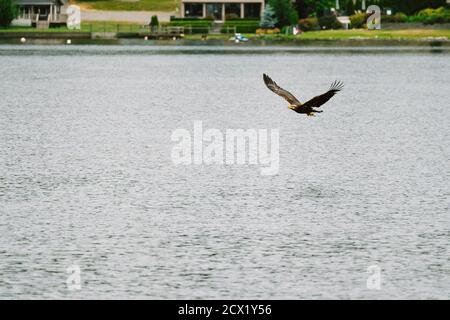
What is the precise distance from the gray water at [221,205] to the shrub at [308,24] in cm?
10241

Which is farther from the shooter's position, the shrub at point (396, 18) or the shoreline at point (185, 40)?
the shrub at point (396, 18)

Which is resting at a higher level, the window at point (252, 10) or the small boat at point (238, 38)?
the window at point (252, 10)

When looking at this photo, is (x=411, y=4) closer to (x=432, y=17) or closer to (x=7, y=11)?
(x=432, y=17)

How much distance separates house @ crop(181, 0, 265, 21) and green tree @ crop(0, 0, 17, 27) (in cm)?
2111

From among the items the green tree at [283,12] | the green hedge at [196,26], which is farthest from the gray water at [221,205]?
the green hedge at [196,26]

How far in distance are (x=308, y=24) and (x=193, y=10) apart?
1588 cm

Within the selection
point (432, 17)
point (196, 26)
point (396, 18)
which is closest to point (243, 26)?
point (196, 26)

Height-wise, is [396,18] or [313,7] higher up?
[313,7]

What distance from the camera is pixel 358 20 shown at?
514ft

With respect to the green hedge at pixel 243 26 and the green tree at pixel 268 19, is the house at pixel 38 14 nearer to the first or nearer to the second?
the green hedge at pixel 243 26

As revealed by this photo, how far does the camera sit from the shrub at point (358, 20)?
156175 millimetres

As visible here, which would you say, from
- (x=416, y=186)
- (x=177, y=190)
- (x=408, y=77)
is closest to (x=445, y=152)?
(x=416, y=186)

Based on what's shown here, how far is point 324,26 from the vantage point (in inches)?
Answer: 6299
